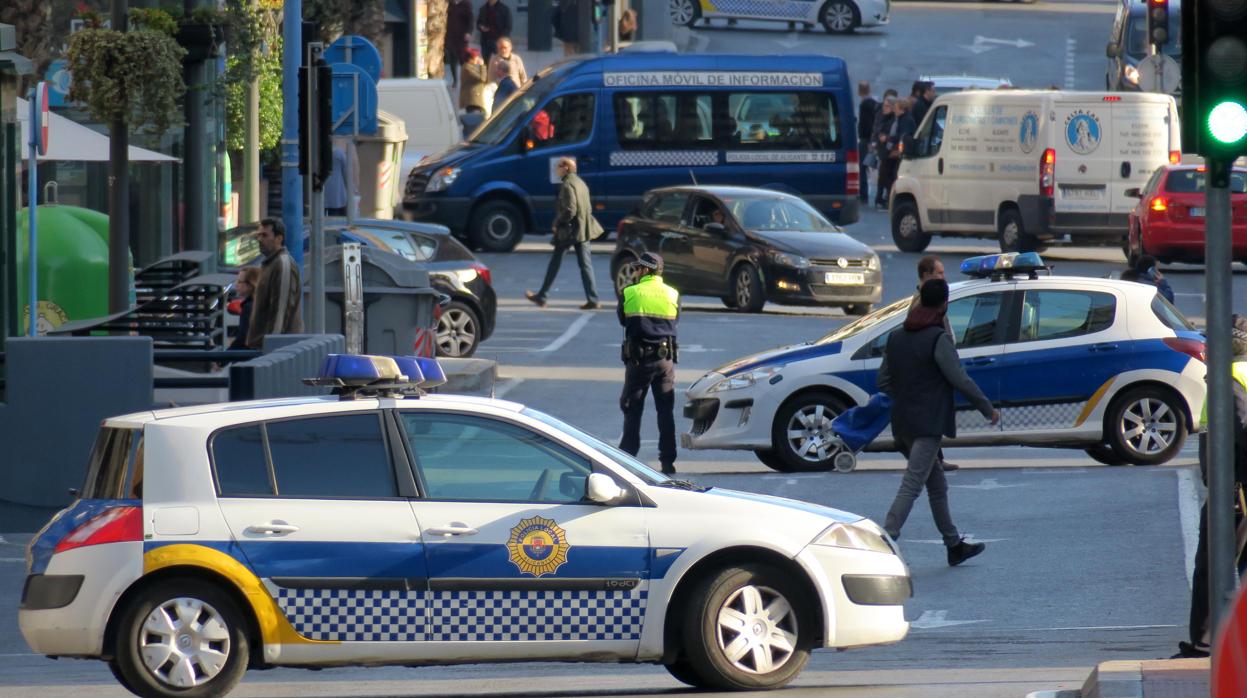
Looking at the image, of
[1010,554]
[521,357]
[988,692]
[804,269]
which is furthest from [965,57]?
[988,692]

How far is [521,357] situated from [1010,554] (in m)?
10.6

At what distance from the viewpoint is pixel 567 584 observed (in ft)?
28.3

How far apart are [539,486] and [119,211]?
25.2ft

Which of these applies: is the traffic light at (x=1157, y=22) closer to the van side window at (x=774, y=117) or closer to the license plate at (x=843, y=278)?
the van side window at (x=774, y=117)

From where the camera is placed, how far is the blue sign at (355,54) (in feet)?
58.3

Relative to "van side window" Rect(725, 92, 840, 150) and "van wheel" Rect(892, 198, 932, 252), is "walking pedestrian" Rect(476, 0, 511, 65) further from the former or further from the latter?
"van wheel" Rect(892, 198, 932, 252)

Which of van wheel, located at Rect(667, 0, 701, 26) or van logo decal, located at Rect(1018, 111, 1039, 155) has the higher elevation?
van wheel, located at Rect(667, 0, 701, 26)

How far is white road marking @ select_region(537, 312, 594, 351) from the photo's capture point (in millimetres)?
23453

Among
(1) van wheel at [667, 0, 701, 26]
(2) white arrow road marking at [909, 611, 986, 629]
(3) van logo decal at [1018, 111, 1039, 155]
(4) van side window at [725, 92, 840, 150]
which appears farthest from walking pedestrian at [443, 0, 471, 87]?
(2) white arrow road marking at [909, 611, 986, 629]

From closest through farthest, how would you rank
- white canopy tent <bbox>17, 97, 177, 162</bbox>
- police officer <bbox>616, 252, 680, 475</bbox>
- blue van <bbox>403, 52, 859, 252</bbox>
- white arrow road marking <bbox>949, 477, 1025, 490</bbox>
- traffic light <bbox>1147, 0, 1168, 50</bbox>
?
white arrow road marking <bbox>949, 477, 1025, 490</bbox> → police officer <bbox>616, 252, 680, 475</bbox> → white canopy tent <bbox>17, 97, 177, 162</bbox> → traffic light <bbox>1147, 0, 1168, 50</bbox> → blue van <bbox>403, 52, 859, 252</bbox>

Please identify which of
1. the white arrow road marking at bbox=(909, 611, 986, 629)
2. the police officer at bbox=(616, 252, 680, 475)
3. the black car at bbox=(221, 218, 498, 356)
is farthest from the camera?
the black car at bbox=(221, 218, 498, 356)

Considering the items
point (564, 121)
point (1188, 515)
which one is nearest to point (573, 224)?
point (564, 121)

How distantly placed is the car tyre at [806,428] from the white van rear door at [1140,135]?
14.3 meters

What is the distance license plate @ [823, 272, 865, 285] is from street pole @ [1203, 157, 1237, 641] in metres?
18.2
